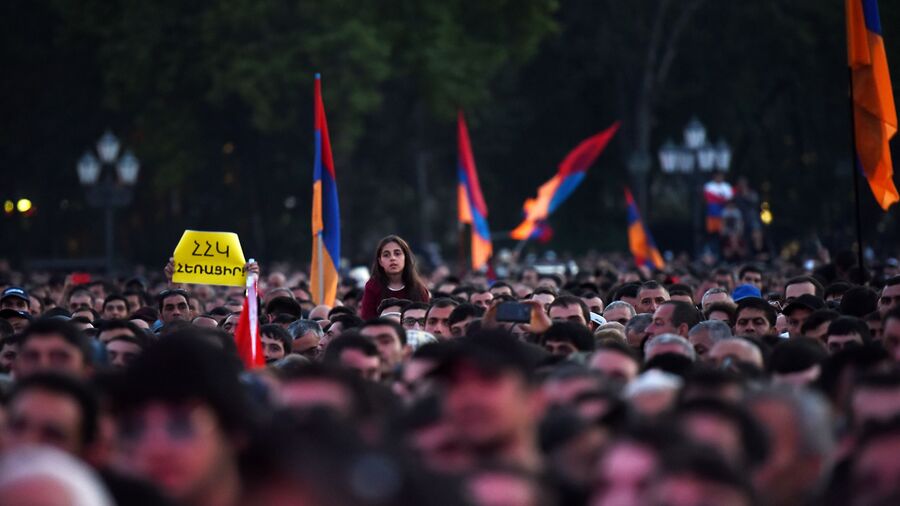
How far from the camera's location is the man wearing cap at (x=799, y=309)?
13.0 m

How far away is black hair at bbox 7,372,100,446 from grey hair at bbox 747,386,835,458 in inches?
87.7

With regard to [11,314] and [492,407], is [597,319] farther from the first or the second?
[492,407]

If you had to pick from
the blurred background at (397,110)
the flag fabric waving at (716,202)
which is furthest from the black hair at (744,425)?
the blurred background at (397,110)

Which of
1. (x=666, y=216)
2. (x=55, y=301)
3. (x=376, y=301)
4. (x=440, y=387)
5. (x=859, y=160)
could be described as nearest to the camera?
(x=440, y=387)

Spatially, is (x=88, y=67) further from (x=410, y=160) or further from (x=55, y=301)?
(x=55, y=301)

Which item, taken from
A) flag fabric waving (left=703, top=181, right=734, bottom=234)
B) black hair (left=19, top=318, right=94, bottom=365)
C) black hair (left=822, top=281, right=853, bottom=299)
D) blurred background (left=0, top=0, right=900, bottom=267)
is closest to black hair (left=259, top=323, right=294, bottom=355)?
black hair (left=19, top=318, right=94, bottom=365)

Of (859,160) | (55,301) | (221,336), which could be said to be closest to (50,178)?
(55,301)

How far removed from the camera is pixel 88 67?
154ft

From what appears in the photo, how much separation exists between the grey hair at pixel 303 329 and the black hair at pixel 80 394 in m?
6.61

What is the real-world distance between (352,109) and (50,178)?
10850mm

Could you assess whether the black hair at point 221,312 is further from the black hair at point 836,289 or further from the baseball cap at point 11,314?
the black hair at point 836,289

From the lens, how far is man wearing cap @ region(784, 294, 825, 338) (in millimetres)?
12953

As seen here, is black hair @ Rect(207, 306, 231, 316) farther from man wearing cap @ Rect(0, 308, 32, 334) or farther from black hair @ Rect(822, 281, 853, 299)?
black hair @ Rect(822, 281, 853, 299)

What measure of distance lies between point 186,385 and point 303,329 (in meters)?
7.47
